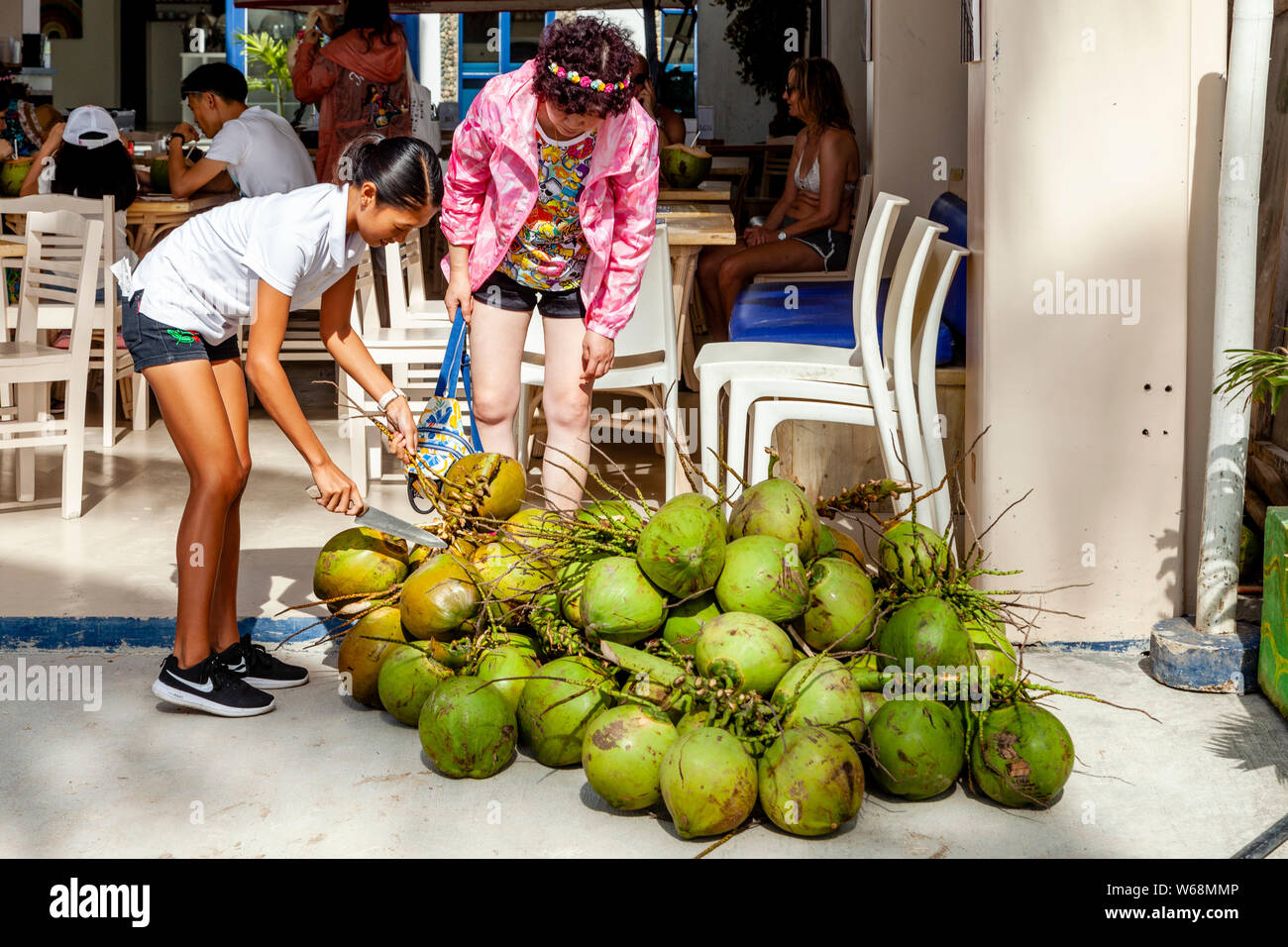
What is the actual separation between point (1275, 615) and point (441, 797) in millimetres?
2013

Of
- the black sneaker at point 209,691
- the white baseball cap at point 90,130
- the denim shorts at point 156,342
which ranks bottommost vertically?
the black sneaker at point 209,691

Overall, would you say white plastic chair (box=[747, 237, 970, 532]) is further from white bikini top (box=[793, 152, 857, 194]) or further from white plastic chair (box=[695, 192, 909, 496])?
white bikini top (box=[793, 152, 857, 194])

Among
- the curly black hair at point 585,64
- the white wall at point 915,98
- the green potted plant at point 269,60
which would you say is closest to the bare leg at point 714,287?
the white wall at point 915,98

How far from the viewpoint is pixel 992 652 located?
2854 mm

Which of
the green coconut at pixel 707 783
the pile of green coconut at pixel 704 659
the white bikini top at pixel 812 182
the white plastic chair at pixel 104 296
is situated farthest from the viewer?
the white bikini top at pixel 812 182

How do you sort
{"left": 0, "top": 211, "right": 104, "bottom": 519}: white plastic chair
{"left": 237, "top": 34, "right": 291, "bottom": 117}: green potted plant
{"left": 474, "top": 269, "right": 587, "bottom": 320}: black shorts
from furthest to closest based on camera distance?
{"left": 237, "top": 34, "right": 291, "bottom": 117}: green potted plant, {"left": 0, "top": 211, "right": 104, "bottom": 519}: white plastic chair, {"left": 474, "top": 269, "right": 587, "bottom": 320}: black shorts

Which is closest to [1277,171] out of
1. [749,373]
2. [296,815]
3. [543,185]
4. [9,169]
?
[749,373]

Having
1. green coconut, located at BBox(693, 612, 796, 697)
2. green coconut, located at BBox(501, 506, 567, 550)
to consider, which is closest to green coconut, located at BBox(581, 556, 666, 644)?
green coconut, located at BBox(693, 612, 796, 697)

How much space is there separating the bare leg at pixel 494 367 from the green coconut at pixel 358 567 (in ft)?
1.82

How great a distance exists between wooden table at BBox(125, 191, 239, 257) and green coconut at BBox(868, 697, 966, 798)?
515 centimetres

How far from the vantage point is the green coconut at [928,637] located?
2.73 metres

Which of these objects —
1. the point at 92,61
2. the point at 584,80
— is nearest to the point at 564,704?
the point at 584,80

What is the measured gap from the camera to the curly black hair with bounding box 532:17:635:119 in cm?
333

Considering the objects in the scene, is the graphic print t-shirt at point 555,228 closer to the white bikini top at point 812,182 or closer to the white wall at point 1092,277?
the white wall at point 1092,277
